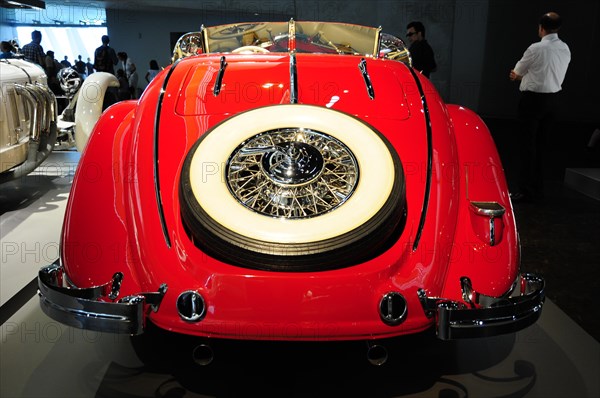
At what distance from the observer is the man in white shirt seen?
4.97 metres


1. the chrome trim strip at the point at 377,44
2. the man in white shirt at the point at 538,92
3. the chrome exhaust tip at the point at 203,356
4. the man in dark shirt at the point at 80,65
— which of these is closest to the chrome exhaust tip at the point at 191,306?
the chrome exhaust tip at the point at 203,356

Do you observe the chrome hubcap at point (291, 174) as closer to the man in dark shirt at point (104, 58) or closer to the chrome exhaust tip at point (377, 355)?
the chrome exhaust tip at point (377, 355)

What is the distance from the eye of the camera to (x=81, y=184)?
7.46ft

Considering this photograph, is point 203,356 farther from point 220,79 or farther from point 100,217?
point 220,79

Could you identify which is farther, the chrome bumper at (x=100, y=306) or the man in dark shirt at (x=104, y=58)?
the man in dark shirt at (x=104, y=58)

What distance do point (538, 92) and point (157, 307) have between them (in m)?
4.41

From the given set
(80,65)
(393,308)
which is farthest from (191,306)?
(80,65)

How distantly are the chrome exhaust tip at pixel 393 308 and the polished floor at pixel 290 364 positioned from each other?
404mm

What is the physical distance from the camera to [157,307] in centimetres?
184

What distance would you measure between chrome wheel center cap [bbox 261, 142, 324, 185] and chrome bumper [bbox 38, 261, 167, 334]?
1.87ft

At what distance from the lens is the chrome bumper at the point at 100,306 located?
1.75 metres

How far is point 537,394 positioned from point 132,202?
1.70 meters

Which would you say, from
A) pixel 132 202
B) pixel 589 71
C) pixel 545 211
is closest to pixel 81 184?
pixel 132 202

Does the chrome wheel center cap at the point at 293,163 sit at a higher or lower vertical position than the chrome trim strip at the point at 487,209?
higher
